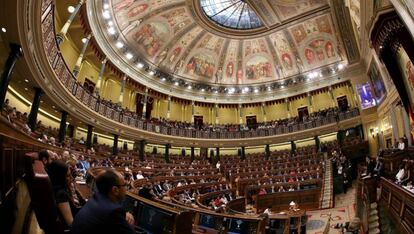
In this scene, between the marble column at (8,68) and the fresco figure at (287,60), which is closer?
the marble column at (8,68)

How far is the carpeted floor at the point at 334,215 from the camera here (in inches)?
285

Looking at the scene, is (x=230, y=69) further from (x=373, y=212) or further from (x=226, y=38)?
(x=373, y=212)

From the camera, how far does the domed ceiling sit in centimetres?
1902

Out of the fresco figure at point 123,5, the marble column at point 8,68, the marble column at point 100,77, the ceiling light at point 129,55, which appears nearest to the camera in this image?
the marble column at point 8,68

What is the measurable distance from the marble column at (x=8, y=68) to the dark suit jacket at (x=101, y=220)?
7.53 metres

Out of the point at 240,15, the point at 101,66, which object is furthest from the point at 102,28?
the point at 240,15

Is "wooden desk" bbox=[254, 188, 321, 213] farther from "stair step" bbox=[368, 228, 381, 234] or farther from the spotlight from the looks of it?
the spotlight

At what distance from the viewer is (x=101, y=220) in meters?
1.40

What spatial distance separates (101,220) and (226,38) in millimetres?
24372

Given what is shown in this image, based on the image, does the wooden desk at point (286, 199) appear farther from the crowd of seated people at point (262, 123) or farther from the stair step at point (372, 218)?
the crowd of seated people at point (262, 123)

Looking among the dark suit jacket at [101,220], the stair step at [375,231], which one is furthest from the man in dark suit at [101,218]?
the stair step at [375,231]

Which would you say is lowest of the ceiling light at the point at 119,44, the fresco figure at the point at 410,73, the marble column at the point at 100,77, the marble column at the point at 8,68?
the marble column at the point at 8,68

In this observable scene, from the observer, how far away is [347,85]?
22500mm

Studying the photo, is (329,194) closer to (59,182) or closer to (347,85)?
(59,182)
